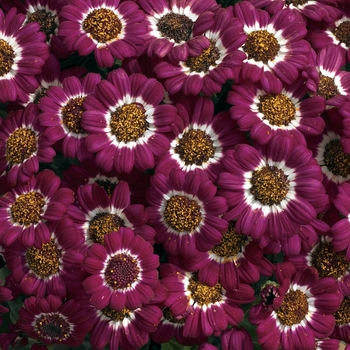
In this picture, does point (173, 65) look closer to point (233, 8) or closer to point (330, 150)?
point (233, 8)

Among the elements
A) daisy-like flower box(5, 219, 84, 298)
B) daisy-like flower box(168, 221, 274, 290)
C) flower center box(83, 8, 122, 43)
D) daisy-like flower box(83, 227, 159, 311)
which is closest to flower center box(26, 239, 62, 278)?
daisy-like flower box(5, 219, 84, 298)

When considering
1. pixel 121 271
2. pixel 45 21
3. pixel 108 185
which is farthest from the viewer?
pixel 45 21

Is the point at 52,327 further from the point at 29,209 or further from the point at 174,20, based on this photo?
the point at 174,20

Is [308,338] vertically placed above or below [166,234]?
below

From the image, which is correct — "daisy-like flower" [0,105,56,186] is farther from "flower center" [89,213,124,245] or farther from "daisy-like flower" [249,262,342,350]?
"daisy-like flower" [249,262,342,350]

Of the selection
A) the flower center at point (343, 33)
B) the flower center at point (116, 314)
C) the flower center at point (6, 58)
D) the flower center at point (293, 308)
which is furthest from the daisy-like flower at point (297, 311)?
the flower center at point (6, 58)

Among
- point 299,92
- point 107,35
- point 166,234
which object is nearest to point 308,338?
point 166,234

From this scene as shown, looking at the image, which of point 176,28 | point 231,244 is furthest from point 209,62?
point 231,244

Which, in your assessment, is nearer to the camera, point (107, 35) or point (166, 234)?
point (166, 234)
